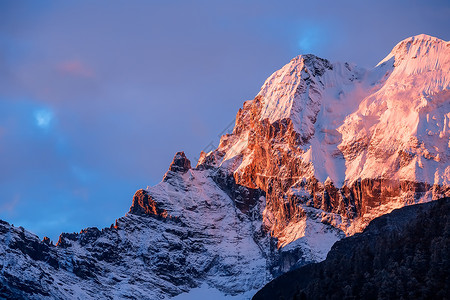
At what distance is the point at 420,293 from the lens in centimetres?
19138

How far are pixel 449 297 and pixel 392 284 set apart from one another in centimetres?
1825

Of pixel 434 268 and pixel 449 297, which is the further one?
pixel 434 268

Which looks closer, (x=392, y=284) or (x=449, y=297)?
(x=449, y=297)

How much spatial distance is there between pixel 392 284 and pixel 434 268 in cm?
864

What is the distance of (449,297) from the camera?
183 metres

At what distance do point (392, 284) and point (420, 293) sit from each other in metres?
9.30

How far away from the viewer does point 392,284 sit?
19988 cm

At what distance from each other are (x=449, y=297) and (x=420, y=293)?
353 inches
